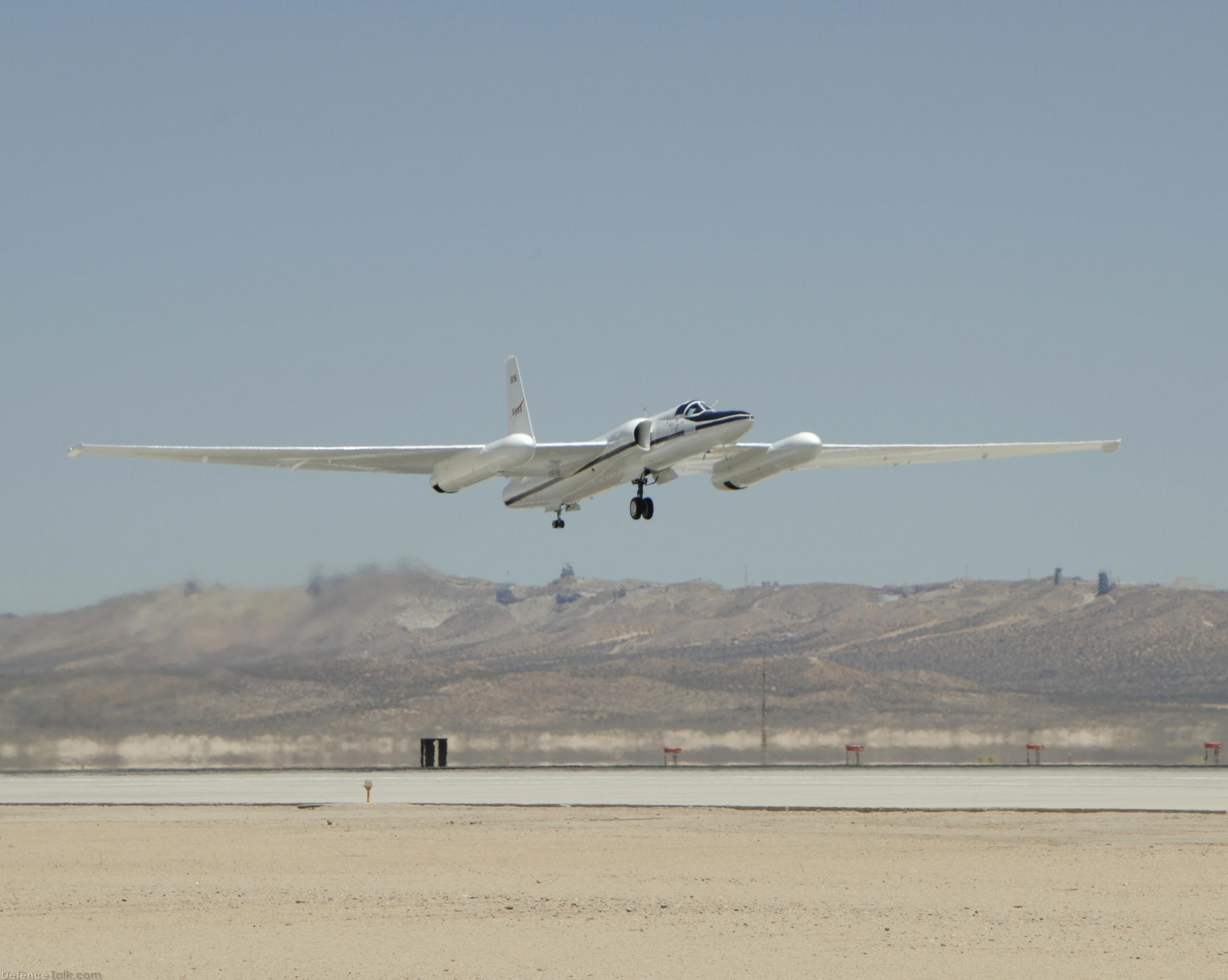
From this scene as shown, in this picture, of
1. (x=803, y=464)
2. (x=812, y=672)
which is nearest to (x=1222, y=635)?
(x=812, y=672)

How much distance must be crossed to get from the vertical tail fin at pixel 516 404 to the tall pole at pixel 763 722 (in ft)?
55.0

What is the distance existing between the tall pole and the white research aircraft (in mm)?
17814

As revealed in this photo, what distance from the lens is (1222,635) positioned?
601 feet

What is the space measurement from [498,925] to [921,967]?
18.7ft

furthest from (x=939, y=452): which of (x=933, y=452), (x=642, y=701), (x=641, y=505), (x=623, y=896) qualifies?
(x=642, y=701)

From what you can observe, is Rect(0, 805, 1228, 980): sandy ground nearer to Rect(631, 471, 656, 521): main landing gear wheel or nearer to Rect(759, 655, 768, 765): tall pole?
Rect(631, 471, 656, 521): main landing gear wheel

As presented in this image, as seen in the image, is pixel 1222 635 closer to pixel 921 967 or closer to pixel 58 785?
pixel 58 785

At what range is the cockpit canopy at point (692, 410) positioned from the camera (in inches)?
1464

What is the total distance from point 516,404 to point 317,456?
1017cm

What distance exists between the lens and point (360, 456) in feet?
137

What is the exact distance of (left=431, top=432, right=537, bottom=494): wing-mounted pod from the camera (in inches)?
1422

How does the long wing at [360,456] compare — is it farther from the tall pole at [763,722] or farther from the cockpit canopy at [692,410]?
the tall pole at [763,722]

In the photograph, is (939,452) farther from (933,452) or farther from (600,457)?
(600,457)

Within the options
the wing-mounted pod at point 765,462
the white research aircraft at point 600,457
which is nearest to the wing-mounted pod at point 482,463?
the white research aircraft at point 600,457
